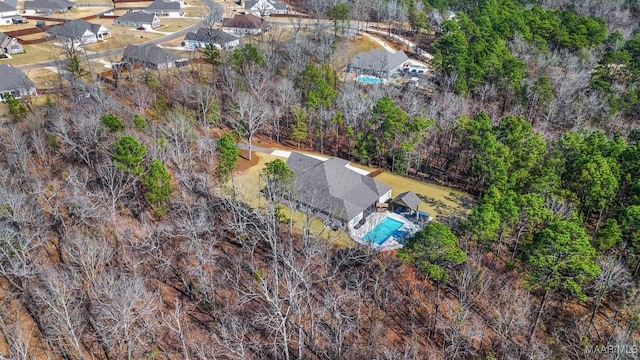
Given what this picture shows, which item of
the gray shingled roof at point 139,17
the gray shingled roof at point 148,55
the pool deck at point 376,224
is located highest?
the gray shingled roof at point 139,17

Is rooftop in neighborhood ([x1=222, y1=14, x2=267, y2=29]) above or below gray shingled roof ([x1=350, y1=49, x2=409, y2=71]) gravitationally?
above

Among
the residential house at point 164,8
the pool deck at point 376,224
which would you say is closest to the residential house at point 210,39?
the residential house at point 164,8

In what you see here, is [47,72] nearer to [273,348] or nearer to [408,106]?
[408,106]

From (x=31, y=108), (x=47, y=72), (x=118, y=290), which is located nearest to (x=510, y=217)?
(x=118, y=290)

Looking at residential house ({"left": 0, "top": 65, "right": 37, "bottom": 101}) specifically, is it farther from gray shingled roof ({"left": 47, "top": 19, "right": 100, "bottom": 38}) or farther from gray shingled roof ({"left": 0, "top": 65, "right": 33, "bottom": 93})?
gray shingled roof ({"left": 47, "top": 19, "right": 100, "bottom": 38})

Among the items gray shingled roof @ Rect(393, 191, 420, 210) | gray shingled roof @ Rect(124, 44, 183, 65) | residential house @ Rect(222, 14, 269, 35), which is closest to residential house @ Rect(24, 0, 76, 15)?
A: residential house @ Rect(222, 14, 269, 35)

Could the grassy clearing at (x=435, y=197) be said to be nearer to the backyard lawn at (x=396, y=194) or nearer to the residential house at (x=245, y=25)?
the backyard lawn at (x=396, y=194)
